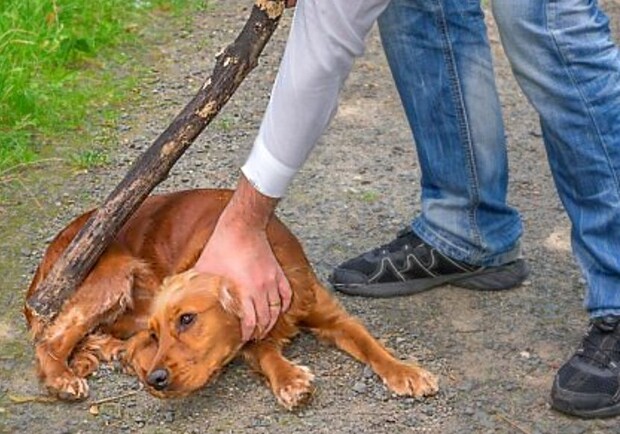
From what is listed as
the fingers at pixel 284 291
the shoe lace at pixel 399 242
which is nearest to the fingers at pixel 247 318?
the fingers at pixel 284 291

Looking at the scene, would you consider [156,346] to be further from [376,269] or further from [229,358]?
[376,269]

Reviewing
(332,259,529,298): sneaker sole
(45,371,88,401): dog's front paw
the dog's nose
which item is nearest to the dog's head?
the dog's nose

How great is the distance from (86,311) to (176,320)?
1.50ft

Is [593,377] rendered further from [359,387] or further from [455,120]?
[455,120]

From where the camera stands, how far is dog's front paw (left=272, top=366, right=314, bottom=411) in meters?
3.77

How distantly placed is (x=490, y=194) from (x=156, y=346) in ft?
3.86

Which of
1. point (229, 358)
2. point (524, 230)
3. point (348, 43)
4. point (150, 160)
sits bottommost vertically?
point (524, 230)

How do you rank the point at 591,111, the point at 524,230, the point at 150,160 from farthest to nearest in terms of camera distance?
the point at 524,230 → the point at 150,160 → the point at 591,111

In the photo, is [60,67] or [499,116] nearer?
[499,116]

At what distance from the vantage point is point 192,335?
3.69 m

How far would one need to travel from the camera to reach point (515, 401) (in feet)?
12.5

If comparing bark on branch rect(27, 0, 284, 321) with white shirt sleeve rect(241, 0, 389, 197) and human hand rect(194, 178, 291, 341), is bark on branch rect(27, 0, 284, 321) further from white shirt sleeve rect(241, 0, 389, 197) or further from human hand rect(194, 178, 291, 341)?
white shirt sleeve rect(241, 0, 389, 197)

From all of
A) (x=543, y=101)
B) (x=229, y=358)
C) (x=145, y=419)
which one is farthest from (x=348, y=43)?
Result: (x=145, y=419)

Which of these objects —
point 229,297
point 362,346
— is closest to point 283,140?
point 229,297
